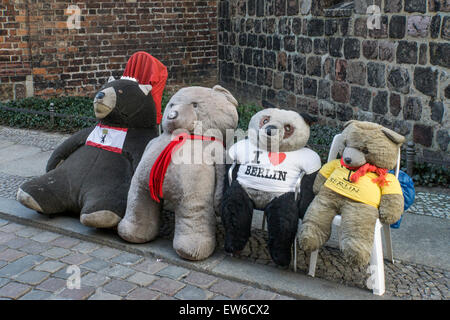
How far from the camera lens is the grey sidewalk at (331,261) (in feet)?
12.4

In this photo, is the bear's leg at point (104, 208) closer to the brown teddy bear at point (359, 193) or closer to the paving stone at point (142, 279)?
the paving stone at point (142, 279)

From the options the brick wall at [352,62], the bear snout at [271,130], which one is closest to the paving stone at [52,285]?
the bear snout at [271,130]

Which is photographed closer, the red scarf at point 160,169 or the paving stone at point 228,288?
the paving stone at point 228,288

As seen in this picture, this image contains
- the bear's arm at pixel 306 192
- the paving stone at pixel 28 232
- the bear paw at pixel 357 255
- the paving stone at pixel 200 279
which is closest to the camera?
the bear paw at pixel 357 255

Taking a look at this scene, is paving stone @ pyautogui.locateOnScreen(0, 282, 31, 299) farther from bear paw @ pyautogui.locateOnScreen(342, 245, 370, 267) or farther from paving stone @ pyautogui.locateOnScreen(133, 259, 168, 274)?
bear paw @ pyautogui.locateOnScreen(342, 245, 370, 267)

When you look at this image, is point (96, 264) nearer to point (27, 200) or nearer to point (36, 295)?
point (36, 295)

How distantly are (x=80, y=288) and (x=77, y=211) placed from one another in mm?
1237

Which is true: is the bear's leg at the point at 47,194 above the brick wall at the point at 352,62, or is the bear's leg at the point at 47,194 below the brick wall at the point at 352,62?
below

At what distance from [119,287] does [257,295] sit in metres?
0.92

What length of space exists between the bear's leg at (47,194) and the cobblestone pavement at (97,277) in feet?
1.04

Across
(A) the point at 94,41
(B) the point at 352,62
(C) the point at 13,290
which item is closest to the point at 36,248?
(C) the point at 13,290

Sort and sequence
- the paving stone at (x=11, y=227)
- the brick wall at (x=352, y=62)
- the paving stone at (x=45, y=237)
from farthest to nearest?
the brick wall at (x=352, y=62) < the paving stone at (x=11, y=227) < the paving stone at (x=45, y=237)

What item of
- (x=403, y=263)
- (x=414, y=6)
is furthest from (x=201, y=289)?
(x=414, y=6)

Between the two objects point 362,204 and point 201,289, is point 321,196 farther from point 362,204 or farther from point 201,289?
point 201,289
